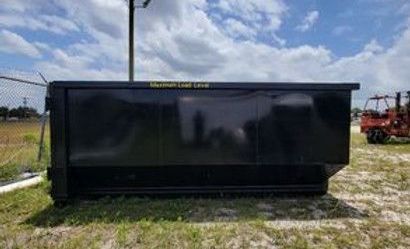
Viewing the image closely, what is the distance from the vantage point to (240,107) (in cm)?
670

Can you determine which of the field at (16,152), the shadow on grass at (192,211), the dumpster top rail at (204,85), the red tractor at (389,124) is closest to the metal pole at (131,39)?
the field at (16,152)

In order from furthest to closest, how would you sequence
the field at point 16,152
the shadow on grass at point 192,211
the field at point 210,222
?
1. the field at point 16,152
2. the shadow on grass at point 192,211
3. the field at point 210,222

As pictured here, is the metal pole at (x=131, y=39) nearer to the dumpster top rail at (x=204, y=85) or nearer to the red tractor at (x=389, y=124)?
the dumpster top rail at (x=204, y=85)

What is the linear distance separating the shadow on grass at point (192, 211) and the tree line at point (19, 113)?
370 cm

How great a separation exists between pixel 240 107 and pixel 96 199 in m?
2.58

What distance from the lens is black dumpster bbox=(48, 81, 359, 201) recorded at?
21.2 feet

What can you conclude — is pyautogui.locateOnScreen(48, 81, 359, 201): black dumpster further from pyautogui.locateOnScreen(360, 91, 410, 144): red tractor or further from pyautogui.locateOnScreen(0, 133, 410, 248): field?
pyautogui.locateOnScreen(360, 91, 410, 144): red tractor

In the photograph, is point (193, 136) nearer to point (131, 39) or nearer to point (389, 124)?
point (131, 39)

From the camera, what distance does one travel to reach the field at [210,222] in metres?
4.84

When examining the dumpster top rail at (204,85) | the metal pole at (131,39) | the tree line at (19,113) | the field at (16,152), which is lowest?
the field at (16,152)

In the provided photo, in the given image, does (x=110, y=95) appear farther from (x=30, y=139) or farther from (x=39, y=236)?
(x=30, y=139)

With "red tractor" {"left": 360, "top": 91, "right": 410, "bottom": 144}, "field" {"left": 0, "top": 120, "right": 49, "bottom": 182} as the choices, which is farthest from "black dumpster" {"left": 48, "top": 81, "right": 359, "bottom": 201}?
"red tractor" {"left": 360, "top": 91, "right": 410, "bottom": 144}

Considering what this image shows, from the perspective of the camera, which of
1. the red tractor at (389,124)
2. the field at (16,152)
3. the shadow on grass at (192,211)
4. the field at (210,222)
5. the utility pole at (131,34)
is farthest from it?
the red tractor at (389,124)

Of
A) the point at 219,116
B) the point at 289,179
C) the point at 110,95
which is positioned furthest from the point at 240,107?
the point at 110,95
